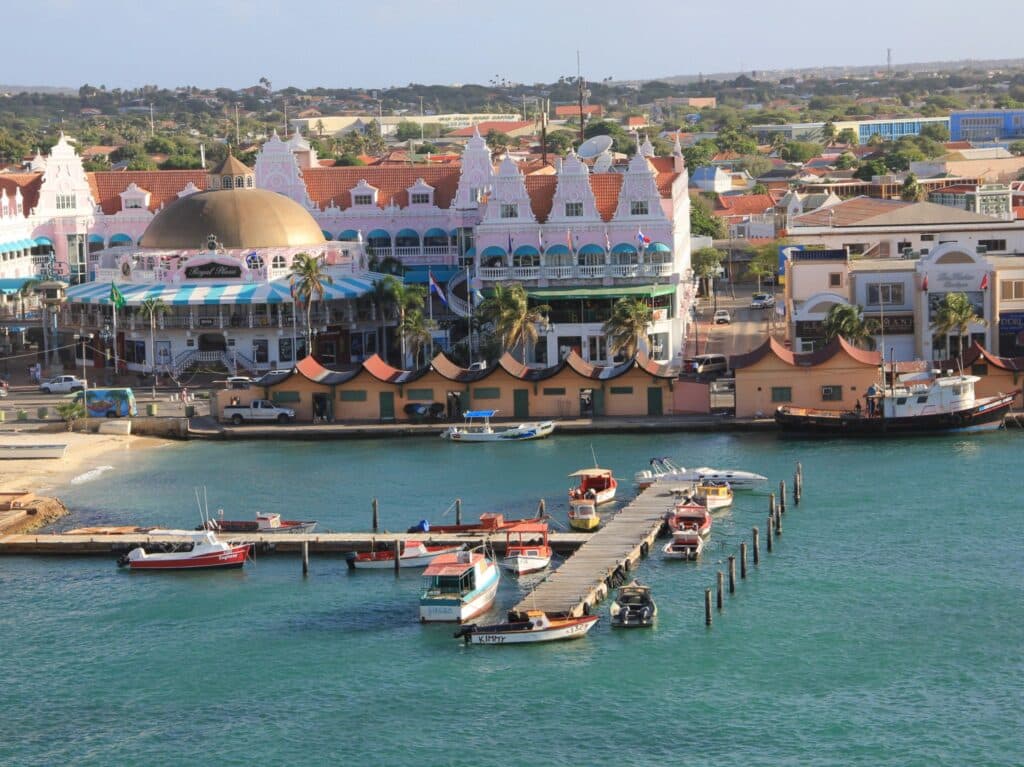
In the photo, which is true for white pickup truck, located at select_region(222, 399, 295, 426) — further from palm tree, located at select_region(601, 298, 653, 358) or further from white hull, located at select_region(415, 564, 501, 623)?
white hull, located at select_region(415, 564, 501, 623)

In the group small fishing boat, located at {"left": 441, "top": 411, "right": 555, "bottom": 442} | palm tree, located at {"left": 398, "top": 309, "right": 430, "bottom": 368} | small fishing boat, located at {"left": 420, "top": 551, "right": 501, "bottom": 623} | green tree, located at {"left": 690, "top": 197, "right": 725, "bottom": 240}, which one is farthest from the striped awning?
green tree, located at {"left": 690, "top": 197, "right": 725, "bottom": 240}

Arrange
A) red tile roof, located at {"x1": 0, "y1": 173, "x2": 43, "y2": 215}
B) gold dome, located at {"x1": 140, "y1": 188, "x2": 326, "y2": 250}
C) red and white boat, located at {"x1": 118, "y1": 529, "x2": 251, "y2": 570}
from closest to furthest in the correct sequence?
red and white boat, located at {"x1": 118, "y1": 529, "x2": 251, "y2": 570}, gold dome, located at {"x1": 140, "y1": 188, "x2": 326, "y2": 250}, red tile roof, located at {"x1": 0, "y1": 173, "x2": 43, "y2": 215}

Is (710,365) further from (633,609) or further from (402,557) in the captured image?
(633,609)

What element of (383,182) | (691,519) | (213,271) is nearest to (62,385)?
(213,271)

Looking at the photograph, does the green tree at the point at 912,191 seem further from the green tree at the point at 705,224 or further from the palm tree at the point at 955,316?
the palm tree at the point at 955,316

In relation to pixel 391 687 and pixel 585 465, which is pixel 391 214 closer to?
pixel 585 465

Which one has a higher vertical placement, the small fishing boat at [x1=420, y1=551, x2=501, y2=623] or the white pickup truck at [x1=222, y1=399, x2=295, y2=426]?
the white pickup truck at [x1=222, y1=399, x2=295, y2=426]
